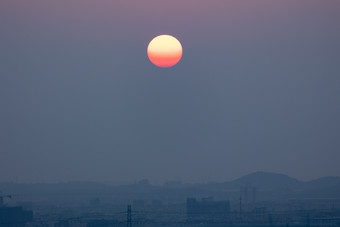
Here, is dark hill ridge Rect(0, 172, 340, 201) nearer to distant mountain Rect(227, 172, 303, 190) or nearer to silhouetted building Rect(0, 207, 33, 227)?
distant mountain Rect(227, 172, 303, 190)

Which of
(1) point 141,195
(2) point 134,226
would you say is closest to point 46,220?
(2) point 134,226

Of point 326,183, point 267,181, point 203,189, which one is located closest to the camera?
point 326,183

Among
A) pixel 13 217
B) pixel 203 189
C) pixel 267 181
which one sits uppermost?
pixel 267 181

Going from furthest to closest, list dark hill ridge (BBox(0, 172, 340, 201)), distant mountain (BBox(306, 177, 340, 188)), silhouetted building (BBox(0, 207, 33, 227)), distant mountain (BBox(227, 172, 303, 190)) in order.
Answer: distant mountain (BBox(227, 172, 303, 190)), distant mountain (BBox(306, 177, 340, 188)), dark hill ridge (BBox(0, 172, 340, 201)), silhouetted building (BBox(0, 207, 33, 227))

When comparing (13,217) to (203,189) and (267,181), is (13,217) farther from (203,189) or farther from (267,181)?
(267,181)

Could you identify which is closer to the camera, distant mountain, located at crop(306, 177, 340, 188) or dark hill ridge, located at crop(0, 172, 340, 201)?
dark hill ridge, located at crop(0, 172, 340, 201)

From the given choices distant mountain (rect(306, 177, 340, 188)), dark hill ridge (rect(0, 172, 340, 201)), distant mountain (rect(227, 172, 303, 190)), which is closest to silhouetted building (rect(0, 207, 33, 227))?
dark hill ridge (rect(0, 172, 340, 201))

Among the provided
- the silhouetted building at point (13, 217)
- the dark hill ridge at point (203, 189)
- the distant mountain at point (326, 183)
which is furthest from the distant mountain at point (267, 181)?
the silhouetted building at point (13, 217)

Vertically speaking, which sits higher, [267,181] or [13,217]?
[267,181]

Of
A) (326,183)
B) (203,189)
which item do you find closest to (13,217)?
(203,189)

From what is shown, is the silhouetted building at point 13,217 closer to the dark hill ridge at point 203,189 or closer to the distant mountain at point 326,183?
the dark hill ridge at point 203,189

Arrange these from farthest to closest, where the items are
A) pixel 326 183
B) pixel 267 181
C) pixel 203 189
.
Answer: pixel 267 181 → pixel 203 189 → pixel 326 183
